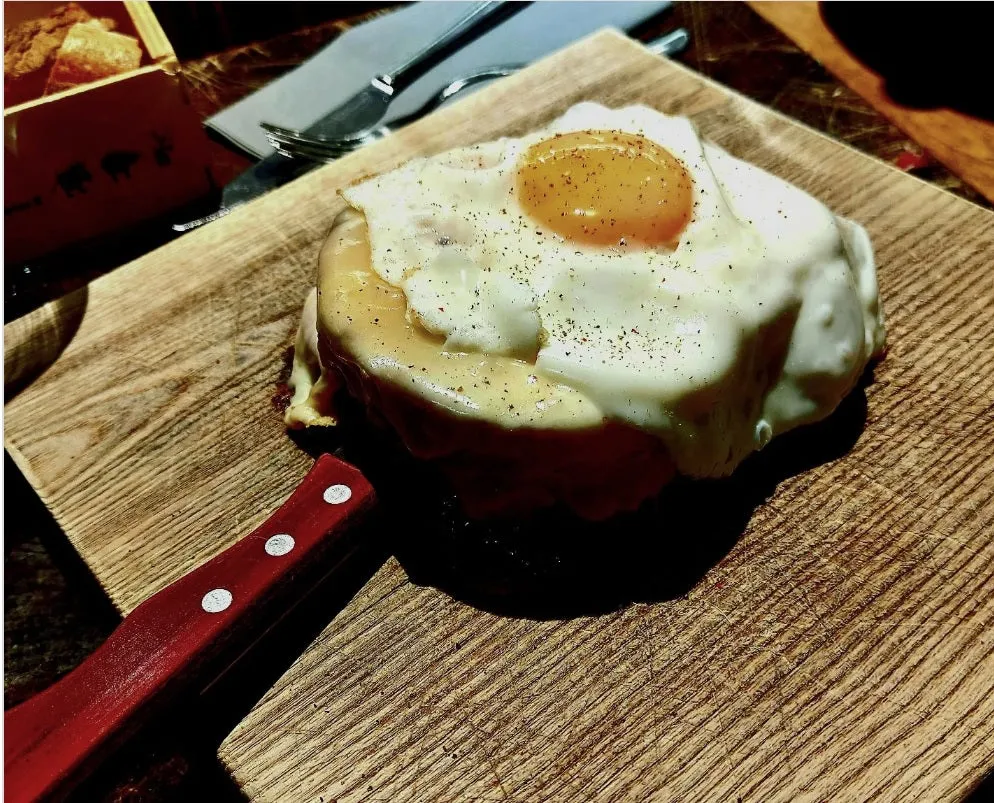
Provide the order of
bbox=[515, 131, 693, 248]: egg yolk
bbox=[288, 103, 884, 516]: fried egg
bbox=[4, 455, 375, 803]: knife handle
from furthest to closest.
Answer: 1. bbox=[515, 131, 693, 248]: egg yolk
2. bbox=[288, 103, 884, 516]: fried egg
3. bbox=[4, 455, 375, 803]: knife handle

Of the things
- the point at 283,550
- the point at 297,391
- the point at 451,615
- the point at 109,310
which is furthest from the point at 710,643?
the point at 109,310

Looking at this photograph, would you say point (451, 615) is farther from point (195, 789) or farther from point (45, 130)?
point (45, 130)

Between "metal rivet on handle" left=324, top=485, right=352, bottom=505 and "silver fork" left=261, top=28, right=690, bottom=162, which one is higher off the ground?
"silver fork" left=261, top=28, right=690, bottom=162

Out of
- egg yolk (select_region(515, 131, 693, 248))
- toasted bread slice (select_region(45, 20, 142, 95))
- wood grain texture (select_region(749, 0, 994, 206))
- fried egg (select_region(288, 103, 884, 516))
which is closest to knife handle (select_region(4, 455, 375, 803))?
fried egg (select_region(288, 103, 884, 516))

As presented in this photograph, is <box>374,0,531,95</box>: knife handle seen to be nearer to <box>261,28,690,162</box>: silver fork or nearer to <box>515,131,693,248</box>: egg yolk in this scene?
<box>261,28,690,162</box>: silver fork

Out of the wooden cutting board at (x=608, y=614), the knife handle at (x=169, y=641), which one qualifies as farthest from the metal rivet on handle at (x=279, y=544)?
the wooden cutting board at (x=608, y=614)

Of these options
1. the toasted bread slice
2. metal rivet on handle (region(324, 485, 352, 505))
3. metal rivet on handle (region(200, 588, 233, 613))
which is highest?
the toasted bread slice

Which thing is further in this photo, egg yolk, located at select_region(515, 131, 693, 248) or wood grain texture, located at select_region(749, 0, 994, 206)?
wood grain texture, located at select_region(749, 0, 994, 206)
